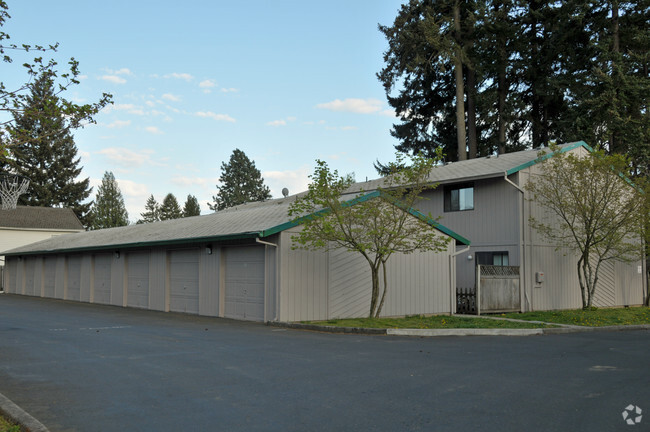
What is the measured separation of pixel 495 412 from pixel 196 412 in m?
3.47

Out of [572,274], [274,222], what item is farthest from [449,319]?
[572,274]

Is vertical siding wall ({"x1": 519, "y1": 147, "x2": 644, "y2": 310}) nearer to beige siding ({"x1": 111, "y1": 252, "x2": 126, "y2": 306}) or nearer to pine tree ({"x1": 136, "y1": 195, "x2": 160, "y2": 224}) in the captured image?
beige siding ({"x1": 111, "y1": 252, "x2": 126, "y2": 306})

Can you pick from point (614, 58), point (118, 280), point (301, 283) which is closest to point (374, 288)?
point (301, 283)

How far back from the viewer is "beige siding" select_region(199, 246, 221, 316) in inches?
806

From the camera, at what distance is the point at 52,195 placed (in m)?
73.8

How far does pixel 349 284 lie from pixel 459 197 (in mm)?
8802

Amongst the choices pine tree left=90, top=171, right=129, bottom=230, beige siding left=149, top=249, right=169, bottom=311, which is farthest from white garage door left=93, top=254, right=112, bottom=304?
pine tree left=90, top=171, right=129, bottom=230

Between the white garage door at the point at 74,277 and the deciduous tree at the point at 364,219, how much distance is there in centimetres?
1687

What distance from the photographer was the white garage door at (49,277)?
34.1m

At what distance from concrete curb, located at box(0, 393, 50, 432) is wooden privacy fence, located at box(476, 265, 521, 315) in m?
17.6

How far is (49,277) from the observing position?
34.8 m

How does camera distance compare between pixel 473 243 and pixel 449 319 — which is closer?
pixel 449 319

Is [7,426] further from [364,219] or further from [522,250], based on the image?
[522,250]

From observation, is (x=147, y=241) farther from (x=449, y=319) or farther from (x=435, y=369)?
(x=435, y=369)
